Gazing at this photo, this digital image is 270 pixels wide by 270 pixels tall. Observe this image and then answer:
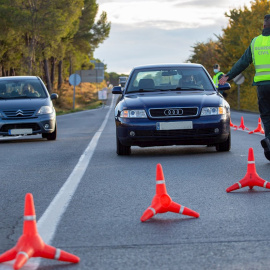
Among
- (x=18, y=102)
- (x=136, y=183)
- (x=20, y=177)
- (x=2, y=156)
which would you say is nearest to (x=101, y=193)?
(x=136, y=183)

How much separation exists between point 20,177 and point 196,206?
3514 mm

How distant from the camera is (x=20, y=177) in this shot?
9.54 metres

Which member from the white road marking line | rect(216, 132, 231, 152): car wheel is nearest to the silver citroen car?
rect(216, 132, 231, 152): car wheel

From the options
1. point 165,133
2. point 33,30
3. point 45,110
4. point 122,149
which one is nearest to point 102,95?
point 33,30

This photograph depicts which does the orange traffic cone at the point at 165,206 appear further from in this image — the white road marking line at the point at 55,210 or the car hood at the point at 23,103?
the car hood at the point at 23,103

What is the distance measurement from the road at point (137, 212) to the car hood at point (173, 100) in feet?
2.77

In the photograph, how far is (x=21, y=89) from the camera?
18375 mm

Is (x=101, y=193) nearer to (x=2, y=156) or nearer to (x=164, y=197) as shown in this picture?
(x=164, y=197)

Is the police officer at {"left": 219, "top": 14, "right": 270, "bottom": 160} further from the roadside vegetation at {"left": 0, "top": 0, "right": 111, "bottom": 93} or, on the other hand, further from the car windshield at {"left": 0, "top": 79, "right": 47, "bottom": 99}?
the roadside vegetation at {"left": 0, "top": 0, "right": 111, "bottom": 93}

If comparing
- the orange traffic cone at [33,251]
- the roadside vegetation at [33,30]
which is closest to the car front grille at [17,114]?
the orange traffic cone at [33,251]

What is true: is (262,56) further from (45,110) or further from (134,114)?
(45,110)

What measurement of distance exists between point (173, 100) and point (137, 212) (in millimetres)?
5412

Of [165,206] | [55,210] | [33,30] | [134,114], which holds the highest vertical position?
[33,30]

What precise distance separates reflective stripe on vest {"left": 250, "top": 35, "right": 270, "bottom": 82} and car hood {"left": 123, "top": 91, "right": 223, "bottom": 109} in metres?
1.51
